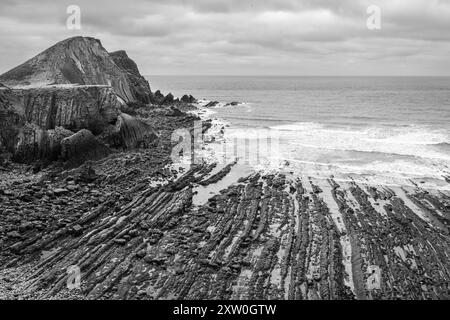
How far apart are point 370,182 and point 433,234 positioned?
8.60 metres

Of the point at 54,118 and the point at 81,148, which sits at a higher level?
the point at 54,118

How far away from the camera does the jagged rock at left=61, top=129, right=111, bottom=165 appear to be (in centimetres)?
2998

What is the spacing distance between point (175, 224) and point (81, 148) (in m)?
13.6

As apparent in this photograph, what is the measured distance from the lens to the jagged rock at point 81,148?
29984 mm

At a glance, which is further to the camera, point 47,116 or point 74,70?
point 74,70

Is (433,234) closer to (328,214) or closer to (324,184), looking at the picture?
(328,214)

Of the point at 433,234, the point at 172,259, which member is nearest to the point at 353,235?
the point at 433,234

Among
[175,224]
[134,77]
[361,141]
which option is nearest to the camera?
[175,224]

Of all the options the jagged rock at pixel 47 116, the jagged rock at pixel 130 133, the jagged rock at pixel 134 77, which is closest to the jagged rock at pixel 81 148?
the jagged rock at pixel 47 116

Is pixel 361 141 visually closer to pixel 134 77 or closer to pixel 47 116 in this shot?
pixel 47 116

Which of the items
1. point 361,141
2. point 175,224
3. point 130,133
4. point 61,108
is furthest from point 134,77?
point 175,224

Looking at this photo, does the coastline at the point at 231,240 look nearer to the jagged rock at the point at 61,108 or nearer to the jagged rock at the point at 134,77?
the jagged rock at the point at 61,108

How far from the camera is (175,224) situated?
21.2 meters

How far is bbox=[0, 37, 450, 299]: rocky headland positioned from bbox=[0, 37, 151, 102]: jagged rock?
14.8 m
